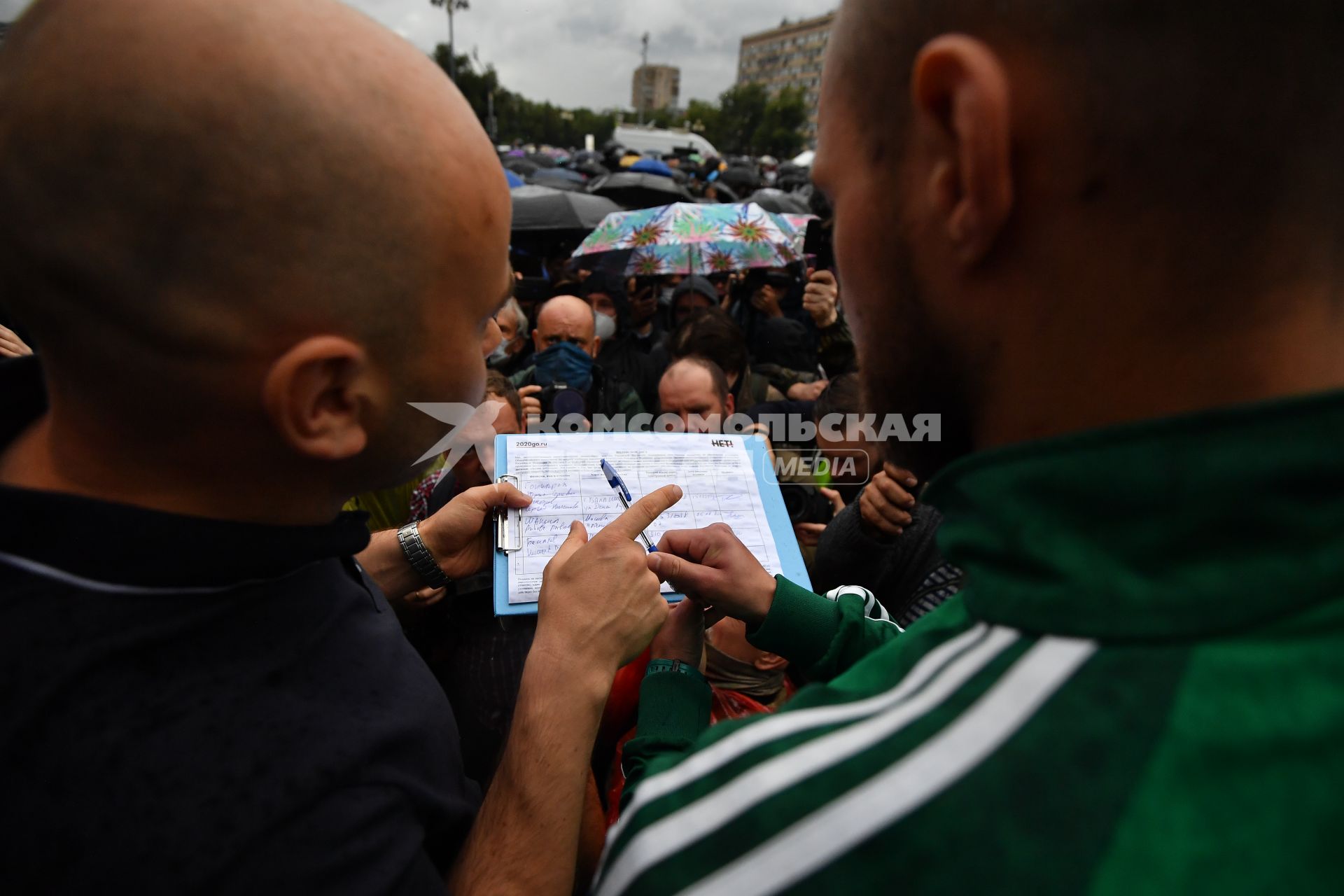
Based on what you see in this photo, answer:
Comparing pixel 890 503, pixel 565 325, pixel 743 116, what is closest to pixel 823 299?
pixel 565 325

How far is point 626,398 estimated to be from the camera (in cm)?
414

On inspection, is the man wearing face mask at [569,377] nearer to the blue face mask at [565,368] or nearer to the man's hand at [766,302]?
the blue face mask at [565,368]

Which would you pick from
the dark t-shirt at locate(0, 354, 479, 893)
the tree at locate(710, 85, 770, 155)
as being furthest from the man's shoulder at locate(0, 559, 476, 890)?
the tree at locate(710, 85, 770, 155)

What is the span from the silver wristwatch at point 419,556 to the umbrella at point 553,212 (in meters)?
7.10

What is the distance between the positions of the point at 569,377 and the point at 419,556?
8.09 ft

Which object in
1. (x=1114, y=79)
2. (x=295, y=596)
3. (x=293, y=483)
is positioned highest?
(x=1114, y=79)

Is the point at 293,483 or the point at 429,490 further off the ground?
the point at 293,483

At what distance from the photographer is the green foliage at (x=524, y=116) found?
4337 centimetres

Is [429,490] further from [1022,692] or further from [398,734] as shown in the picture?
[1022,692]

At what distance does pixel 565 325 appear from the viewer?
174 inches

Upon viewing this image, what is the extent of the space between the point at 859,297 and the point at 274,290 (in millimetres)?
614

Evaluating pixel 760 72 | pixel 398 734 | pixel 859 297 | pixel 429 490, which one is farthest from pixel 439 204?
pixel 760 72

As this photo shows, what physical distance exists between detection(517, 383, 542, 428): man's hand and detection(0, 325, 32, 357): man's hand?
1877mm
